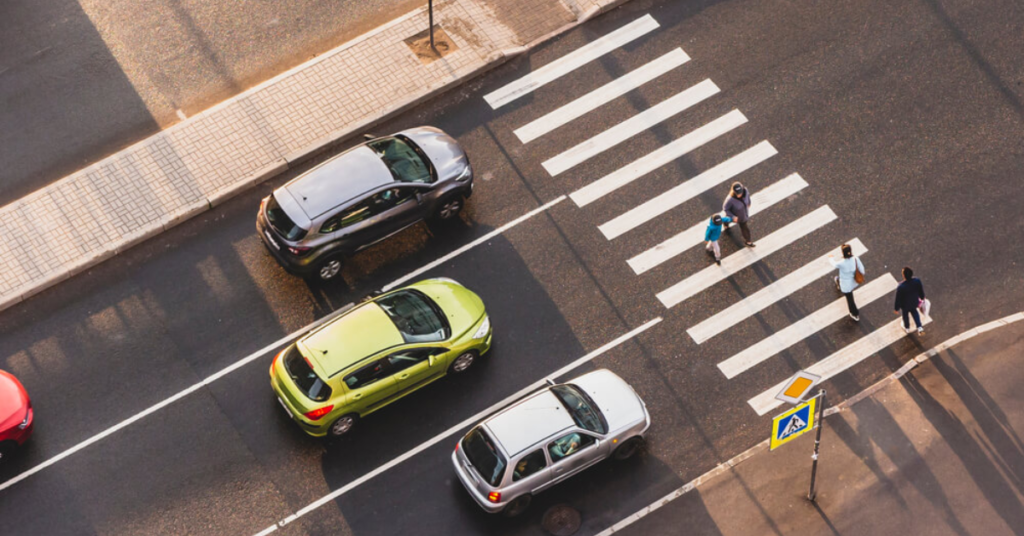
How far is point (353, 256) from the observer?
871 inches

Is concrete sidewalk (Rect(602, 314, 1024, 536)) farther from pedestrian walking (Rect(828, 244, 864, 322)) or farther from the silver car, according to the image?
pedestrian walking (Rect(828, 244, 864, 322))

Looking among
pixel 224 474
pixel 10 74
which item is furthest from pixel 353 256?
pixel 10 74

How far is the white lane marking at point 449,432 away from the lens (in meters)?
19.3

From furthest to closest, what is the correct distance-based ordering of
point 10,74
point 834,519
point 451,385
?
1. point 10,74
2. point 451,385
3. point 834,519

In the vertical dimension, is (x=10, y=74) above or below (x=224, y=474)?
above

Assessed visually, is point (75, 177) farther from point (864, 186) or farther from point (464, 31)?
point (864, 186)

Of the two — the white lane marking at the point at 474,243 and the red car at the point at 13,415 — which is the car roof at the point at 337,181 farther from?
the red car at the point at 13,415

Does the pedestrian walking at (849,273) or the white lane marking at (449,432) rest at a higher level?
the pedestrian walking at (849,273)

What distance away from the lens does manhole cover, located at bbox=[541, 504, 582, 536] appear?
62.6 ft

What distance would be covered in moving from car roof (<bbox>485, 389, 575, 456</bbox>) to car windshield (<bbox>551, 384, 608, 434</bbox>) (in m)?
0.16

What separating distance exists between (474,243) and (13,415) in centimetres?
889

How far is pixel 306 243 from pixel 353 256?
4.29ft

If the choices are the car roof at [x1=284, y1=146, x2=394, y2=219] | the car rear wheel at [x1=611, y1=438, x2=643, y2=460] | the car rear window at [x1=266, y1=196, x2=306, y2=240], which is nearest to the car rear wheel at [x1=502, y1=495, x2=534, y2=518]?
the car rear wheel at [x1=611, y1=438, x2=643, y2=460]

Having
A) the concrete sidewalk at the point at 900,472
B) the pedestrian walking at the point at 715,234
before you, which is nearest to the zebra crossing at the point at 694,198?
the pedestrian walking at the point at 715,234
